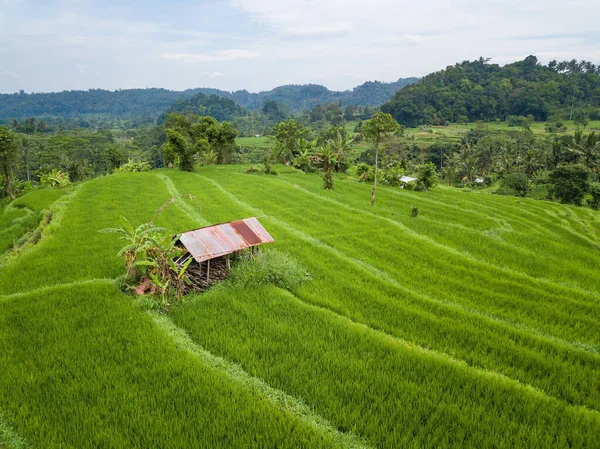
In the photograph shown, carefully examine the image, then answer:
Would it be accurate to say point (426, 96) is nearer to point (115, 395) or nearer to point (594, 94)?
point (594, 94)

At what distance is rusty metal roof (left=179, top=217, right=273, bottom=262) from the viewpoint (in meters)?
9.14

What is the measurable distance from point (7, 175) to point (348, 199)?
2024 cm

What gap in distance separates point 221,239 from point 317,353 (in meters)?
4.57

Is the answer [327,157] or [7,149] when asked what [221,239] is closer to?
[7,149]

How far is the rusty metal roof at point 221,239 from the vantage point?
9.14 m

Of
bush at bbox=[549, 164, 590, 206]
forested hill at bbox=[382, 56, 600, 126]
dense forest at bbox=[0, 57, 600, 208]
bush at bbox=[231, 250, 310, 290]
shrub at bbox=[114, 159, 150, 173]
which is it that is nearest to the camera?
bush at bbox=[231, 250, 310, 290]

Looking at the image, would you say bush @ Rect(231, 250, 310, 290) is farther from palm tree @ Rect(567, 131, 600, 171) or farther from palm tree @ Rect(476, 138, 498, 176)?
palm tree @ Rect(476, 138, 498, 176)

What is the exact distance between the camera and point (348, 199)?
21.7m

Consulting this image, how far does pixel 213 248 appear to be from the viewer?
30.7ft

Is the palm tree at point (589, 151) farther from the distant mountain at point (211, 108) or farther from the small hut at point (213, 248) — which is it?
the distant mountain at point (211, 108)

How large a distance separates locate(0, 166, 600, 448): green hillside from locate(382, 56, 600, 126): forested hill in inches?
3787

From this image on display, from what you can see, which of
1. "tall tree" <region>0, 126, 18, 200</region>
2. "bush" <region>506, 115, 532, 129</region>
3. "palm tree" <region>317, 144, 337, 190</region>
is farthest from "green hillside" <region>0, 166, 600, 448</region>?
"bush" <region>506, 115, 532, 129</region>

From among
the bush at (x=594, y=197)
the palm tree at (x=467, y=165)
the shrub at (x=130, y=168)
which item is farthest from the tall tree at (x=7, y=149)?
the palm tree at (x=467, y=165)

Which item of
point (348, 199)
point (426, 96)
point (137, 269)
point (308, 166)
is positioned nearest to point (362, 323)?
point (137, 269)
